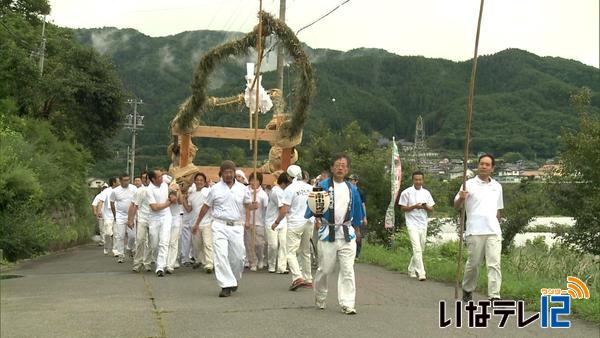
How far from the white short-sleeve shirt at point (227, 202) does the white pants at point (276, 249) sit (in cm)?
298

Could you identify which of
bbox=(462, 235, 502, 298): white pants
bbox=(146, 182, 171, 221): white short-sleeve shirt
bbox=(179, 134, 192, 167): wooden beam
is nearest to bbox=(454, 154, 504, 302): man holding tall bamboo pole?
bbox=(462, 235, 502, 298): white pants

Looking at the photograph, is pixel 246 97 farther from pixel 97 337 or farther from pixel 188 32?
pixel 188 32

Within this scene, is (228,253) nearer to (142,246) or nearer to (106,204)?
(142,246)

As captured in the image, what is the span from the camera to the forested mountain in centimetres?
6888

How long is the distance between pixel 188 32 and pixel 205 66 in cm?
16168

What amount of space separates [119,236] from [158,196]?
16.9 feet

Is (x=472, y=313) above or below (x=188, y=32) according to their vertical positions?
below

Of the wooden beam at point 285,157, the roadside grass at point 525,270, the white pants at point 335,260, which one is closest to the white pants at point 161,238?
the wooden beam at point 285,157

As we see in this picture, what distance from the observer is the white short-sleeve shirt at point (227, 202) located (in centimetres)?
1049

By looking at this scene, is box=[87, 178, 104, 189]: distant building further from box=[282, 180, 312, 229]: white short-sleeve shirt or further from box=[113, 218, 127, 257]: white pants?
box=[282, 180, 312, 229]: white short-sleeve shirt

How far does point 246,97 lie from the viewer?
55.4 feet

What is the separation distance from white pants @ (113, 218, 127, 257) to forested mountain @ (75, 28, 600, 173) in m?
34.8

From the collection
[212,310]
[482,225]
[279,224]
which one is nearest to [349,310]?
[212,310]

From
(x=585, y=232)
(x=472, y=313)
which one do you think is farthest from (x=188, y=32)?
(x=472, y=313)
